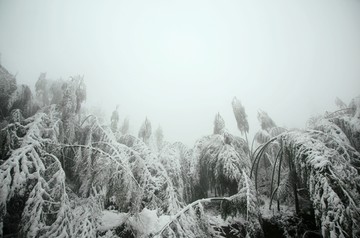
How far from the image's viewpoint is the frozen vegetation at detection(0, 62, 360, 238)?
229 centimetres

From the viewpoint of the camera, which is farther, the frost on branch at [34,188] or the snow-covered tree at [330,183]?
the frost on branch at [34,188]

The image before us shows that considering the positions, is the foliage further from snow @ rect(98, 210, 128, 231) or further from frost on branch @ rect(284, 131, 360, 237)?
snow @ rect(98, 210, 128, 231)

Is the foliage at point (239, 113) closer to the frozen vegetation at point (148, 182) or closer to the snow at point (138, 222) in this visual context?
the frozen vegetation at point (148, 182)

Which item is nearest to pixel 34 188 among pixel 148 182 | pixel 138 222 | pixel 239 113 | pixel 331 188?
pixel 148 182

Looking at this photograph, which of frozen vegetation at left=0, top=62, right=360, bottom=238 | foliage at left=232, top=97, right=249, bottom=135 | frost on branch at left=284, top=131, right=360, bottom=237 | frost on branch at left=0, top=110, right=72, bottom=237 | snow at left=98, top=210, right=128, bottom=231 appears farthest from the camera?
foliage at left=232, top=97, right=249, bottom=135

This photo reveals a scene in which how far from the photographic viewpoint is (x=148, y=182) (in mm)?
3699

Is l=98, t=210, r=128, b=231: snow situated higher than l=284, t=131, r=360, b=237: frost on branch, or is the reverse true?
l=284, t=131, r=360, b=237: frost on branch

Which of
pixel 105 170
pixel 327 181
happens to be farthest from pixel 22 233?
pixel 327 181

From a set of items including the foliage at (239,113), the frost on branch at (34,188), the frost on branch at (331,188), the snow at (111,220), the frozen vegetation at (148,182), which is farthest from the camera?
the foliage at (239,113)

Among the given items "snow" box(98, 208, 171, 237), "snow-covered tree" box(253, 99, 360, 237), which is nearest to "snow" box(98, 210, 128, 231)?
"snow" box(98, 208, 171, 237)

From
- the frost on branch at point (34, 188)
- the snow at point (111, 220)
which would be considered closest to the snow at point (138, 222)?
the snow at point (111, 220)

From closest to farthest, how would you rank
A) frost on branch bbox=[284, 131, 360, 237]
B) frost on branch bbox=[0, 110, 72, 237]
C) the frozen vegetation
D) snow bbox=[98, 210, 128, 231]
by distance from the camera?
frost on branch bbox=[284, 131, 360, 237] → the frozen vegetation → frost on branch bbox=[0, 110, 72, 237] → snow bbox=[98, 210, 128, 231]

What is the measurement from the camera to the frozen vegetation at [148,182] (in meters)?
2.29

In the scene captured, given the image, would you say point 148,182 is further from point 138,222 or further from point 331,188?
point 331,188
